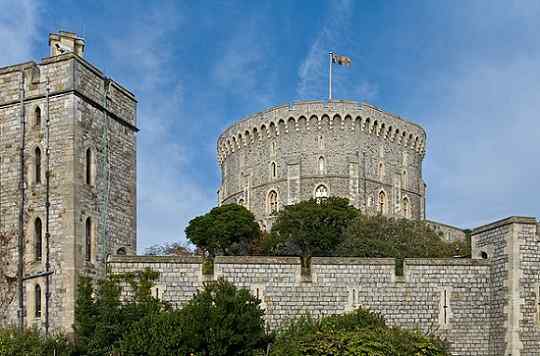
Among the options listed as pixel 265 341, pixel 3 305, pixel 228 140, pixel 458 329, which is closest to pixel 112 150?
pixel 3 305

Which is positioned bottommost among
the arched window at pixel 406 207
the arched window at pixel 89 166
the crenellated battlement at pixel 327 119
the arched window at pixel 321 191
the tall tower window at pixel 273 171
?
the arched window at pixel 406 207

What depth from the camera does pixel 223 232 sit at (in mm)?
53219

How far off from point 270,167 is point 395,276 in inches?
1721

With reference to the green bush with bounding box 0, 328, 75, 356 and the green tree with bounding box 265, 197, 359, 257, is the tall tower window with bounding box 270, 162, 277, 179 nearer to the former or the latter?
the green tree with bounding box 265, 197, 359, 257

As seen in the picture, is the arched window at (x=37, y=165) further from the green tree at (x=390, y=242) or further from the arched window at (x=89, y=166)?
the green tree at (x=390, y=242)

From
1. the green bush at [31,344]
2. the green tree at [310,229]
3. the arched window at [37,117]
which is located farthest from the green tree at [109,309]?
the green tree at [310,229]

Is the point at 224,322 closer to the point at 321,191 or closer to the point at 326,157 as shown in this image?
the point at 321,191

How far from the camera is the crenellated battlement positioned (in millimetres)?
63156

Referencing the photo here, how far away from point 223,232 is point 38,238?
32.5 m

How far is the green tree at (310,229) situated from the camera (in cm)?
5016

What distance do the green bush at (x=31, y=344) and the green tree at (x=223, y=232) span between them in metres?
32.7

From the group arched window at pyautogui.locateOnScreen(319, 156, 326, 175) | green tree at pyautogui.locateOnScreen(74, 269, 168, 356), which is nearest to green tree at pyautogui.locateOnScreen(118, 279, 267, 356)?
green tree at pyautogui.locateOnScreen(74, 269, 168, 356)

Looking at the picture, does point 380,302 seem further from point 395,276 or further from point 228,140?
point 228,140

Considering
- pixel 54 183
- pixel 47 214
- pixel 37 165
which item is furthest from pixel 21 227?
A: pixel 37 165
